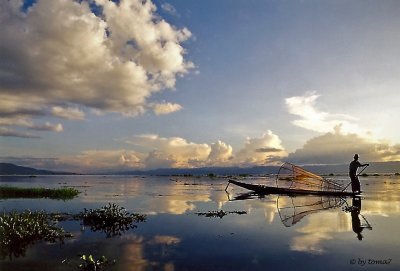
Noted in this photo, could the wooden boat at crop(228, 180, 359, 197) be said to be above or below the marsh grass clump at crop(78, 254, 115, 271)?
above

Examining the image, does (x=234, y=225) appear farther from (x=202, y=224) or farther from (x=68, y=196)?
(x=68, y=196)

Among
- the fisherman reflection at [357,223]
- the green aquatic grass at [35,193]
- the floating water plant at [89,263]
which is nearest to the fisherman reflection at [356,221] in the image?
the fisherman reflection at [357,223]

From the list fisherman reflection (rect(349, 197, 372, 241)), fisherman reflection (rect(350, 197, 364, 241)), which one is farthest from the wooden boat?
fisherman reflection (rect(349, 197, 372, 241))

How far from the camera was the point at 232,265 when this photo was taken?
1290 centimetres

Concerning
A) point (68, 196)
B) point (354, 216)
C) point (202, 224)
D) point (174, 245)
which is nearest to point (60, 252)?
point (174, 245)

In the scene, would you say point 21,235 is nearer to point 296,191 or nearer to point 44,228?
point 44,228

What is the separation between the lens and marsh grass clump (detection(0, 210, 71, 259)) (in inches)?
607

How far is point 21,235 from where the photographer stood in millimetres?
16719

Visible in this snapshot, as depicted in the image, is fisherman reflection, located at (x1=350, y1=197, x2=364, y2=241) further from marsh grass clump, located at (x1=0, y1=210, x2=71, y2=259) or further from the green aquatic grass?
the green aquatic grass

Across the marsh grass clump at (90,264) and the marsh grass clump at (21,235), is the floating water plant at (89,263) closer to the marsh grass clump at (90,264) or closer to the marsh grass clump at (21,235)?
the marsh grass clump at (90,264)

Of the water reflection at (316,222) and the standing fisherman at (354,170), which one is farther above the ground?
the standing fisherman at (354,170)

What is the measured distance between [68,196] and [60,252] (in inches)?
1252

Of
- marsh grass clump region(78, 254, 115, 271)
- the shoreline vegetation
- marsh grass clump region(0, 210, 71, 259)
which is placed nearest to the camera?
marsh grass clump region(78, 254, 115, 271)

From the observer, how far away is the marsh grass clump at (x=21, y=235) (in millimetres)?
15409
